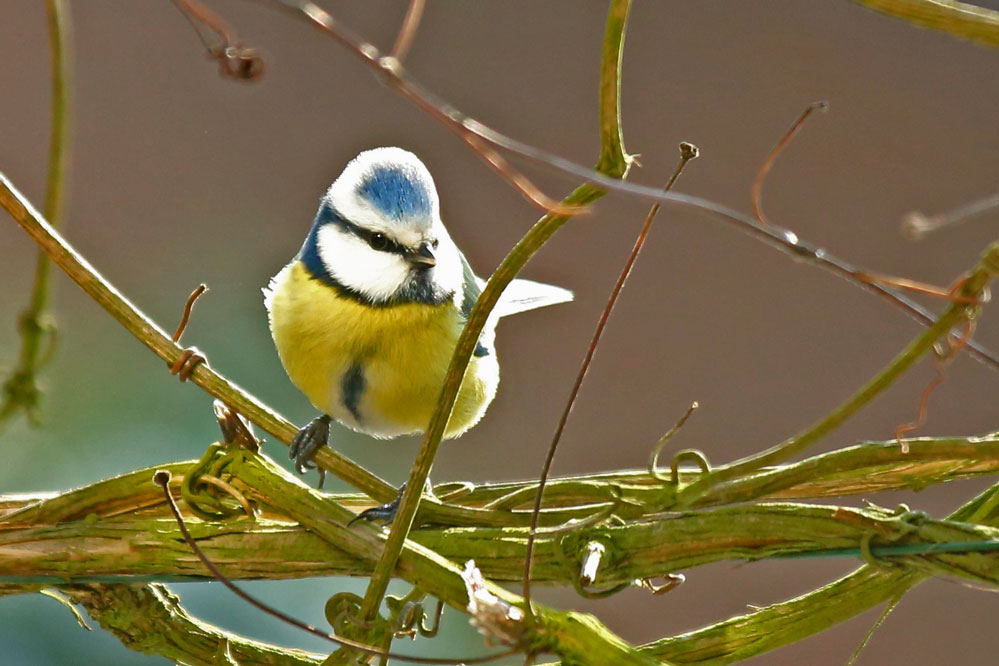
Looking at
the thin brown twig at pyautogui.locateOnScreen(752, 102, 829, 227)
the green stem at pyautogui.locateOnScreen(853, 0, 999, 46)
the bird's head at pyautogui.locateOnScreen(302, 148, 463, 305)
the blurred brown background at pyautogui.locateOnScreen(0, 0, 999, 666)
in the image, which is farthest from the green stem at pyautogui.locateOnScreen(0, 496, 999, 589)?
the blurred brown background at pyautogui.locateOnScreen(0, 0, 999, 666)

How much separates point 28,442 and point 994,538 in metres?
2.07

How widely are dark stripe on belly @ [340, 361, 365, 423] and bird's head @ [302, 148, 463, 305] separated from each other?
96 mm

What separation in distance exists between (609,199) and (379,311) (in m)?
1.27

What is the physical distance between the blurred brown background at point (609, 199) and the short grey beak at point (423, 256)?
3.83 ft

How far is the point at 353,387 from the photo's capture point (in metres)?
1.47

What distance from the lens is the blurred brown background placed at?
2.69 m

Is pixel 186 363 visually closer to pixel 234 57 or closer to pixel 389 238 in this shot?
pixel 234 57

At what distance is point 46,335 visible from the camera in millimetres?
1252

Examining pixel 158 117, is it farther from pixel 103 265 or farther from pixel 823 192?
pixel 823 192

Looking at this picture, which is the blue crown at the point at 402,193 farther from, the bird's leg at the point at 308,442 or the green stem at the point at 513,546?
the green stem at the point at 513,546

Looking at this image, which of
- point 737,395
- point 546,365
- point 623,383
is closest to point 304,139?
A: point 546,365

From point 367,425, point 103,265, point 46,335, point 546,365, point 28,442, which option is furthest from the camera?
point 546,365

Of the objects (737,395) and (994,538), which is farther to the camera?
(737,395)

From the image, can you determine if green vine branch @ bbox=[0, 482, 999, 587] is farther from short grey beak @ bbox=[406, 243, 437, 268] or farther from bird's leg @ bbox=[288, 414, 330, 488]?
short grey beak @ bbox=[406, 243, 437, 268]
